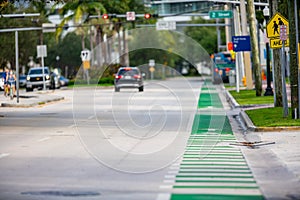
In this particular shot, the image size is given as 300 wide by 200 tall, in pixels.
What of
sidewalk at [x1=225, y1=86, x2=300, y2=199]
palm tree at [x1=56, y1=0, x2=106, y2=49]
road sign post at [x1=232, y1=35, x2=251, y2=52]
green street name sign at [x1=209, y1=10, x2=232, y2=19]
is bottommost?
sidewalk at [x1=225, y1=86, x2=300, y2=199]

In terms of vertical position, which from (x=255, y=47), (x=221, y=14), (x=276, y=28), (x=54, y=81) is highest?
(x=221, y=14)

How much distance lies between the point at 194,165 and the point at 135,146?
4.17 m

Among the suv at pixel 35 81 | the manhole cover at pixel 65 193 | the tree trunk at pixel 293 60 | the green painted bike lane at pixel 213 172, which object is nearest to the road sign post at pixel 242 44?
the tree trunk at pixel 293 60

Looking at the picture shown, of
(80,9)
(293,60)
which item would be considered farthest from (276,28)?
(80,9)

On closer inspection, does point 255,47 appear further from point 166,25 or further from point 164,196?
point 166,25

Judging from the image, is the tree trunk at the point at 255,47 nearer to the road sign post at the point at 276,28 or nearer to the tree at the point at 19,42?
the road sign post at the point at 276,28

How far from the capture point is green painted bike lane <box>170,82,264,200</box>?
11.9 m

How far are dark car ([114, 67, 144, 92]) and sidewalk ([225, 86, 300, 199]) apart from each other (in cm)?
3414

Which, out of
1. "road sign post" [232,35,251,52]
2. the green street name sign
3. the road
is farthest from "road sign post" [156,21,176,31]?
the road

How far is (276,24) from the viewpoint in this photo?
25609 mm

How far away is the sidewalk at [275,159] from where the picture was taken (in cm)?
1254

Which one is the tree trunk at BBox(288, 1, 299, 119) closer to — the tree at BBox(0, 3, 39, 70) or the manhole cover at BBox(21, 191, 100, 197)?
the manhole cover at BBox(21, 191, 100, 197)

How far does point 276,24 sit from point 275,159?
387 inches

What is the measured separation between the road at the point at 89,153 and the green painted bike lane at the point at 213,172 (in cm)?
35
